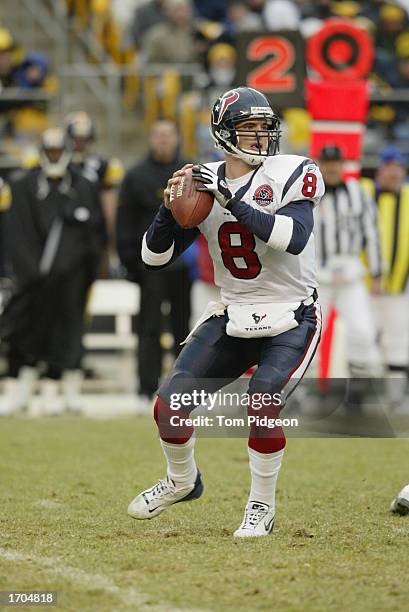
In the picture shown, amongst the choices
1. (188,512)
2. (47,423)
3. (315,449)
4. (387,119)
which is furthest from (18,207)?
(387,119)

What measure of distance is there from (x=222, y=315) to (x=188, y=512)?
2.81 feet

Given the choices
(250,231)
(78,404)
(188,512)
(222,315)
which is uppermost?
(250,231)

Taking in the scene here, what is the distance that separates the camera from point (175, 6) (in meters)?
13.3

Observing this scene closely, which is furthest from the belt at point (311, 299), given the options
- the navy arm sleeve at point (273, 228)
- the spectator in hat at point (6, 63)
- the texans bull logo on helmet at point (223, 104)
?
the spectator in hat at point (6, 63)

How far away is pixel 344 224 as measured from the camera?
871 cm

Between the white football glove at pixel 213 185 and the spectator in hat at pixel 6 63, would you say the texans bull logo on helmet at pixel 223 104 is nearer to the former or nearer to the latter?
the white football glove at pixel 213 185

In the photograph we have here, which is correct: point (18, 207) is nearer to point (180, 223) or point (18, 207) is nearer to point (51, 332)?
point (51, 332)

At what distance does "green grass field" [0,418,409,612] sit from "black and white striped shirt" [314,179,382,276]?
170 centimetres

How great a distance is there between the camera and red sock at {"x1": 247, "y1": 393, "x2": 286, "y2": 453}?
461 cm

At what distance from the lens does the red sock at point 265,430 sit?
461 centimetres

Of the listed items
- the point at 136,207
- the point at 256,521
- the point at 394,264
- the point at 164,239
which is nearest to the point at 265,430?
the point at 256,521

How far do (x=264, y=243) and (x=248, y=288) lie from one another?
0.67 feet

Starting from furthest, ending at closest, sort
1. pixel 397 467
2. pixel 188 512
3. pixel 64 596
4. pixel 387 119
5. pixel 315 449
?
pixel 387 119 < pixel 315 449 < pixel 397 467 < pixel 188 512 < pixel 64 596

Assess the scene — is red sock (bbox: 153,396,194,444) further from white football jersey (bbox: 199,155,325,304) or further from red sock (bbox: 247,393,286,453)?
white football jersey (bbox: 199,155,325,304)
